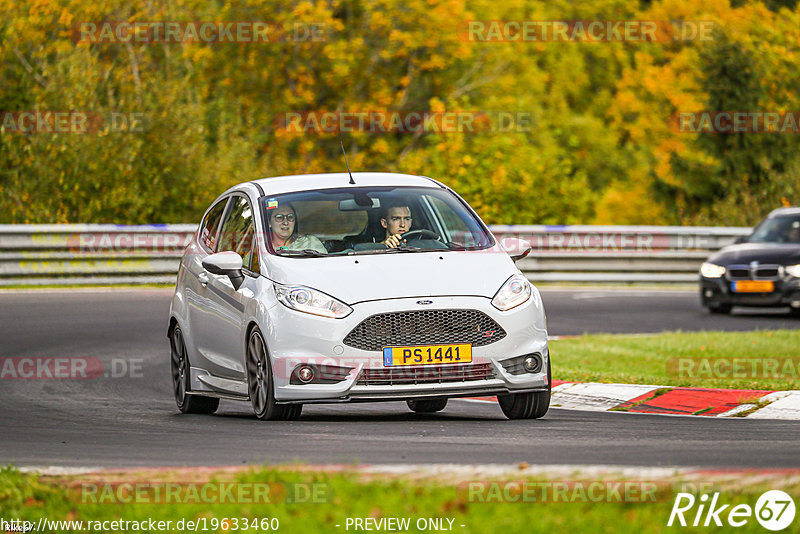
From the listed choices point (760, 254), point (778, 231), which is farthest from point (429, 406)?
point (778, 231)

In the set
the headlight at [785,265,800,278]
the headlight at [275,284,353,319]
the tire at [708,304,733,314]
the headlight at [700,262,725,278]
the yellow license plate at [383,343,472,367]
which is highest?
the headlight at [275,284,353,319]

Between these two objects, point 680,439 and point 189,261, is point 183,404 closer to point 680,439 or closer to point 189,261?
point 189,261

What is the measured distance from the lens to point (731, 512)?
21.4 ft

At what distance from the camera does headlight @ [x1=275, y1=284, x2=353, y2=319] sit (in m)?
10.3

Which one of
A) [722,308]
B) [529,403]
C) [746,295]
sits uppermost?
[529,403]

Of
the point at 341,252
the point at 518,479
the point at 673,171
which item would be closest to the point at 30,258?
the point at 341,252

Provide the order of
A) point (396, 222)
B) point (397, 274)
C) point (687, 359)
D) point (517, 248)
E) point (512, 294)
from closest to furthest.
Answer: point (397, 274)
point (512, 294)
point (517, 248)
point (396, 222)
point (687, 359)

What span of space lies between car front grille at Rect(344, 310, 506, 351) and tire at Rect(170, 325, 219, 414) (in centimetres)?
256

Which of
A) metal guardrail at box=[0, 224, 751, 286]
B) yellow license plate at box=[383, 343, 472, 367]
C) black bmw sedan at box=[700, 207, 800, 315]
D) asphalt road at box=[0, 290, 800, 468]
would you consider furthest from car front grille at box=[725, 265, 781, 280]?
yellow license plate at box=[383, 343, 472, 367]

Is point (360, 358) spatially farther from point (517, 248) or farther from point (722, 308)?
point (722, 308)

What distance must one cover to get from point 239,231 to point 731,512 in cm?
618

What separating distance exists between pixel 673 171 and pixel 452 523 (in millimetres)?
41301

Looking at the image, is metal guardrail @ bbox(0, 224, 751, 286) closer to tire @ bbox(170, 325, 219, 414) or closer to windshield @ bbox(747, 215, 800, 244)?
windshield @ bbox(747, 215, 800, 244)

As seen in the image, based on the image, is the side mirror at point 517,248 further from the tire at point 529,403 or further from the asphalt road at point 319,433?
the asphalt road at point 319,433
